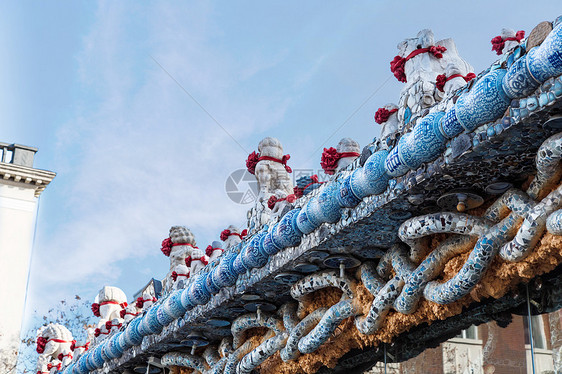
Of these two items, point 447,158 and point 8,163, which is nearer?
point 447,158

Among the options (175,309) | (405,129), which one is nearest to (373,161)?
(405,129)

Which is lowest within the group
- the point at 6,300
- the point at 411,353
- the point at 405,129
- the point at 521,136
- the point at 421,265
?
the point at 411,353

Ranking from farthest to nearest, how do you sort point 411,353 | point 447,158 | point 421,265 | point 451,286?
point 411,353 → point 421,265 → point 451,286 → point 447,158

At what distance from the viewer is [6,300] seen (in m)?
23.7

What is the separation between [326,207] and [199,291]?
2.70 m

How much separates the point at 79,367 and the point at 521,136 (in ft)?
30.8

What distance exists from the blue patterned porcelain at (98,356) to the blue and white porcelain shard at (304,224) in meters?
5.88

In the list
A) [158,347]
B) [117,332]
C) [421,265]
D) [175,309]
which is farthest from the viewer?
[117,332]

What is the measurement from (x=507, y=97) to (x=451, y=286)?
1.57 metres

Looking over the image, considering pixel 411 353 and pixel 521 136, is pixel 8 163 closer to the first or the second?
pixel 411 353

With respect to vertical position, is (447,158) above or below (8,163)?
below

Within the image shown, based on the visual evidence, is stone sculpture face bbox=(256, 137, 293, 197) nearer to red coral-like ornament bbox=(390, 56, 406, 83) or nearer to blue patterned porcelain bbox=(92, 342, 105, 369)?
red coral-like ornament bbox=(390, 56, 406, 83)

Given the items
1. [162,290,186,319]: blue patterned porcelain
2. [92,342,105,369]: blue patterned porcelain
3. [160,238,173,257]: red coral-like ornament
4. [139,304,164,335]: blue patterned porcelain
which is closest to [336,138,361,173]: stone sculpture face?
[162,290,186,319]: blue patterned porcelain

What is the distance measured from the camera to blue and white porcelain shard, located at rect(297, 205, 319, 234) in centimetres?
627
